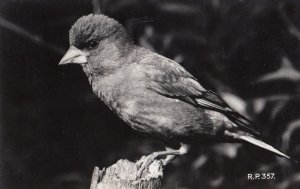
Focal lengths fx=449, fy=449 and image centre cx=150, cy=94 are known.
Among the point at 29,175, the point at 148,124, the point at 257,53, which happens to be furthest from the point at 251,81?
the point at 29,175

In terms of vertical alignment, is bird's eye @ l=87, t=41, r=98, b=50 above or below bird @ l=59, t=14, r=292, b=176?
above

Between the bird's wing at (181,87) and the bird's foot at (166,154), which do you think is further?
the bird's wing at (181,87)

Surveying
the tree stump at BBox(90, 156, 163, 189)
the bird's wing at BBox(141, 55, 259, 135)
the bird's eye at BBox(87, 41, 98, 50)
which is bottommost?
the tree stump at BBox(90, 156, 163, 189)

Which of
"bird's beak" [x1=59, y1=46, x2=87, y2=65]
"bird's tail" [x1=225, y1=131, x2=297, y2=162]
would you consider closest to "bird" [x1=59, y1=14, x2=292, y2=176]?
"bird's beak" [x1=59, y1=46, x2=87, y2=65]

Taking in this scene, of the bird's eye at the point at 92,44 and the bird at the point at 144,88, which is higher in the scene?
the bird's eye at the point at 92,44

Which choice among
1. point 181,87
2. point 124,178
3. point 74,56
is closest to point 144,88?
point 181,87

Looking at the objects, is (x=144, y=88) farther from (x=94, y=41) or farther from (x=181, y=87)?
(x=94, y=41)

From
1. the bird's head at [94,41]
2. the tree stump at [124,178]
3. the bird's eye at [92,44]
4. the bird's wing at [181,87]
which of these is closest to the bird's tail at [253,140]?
the bird's wing at [181,87]

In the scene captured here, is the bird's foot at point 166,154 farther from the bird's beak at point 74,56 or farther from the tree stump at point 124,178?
the bird's beak at point 74,56

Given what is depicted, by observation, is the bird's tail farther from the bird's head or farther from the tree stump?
the bird's head
